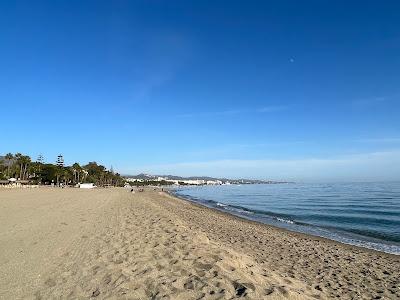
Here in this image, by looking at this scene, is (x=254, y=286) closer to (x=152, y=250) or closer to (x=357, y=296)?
(x=357, y=296)

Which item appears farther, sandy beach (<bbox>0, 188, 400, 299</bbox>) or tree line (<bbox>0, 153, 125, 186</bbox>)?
tree line (<bbox>0, 153, 125, 186</bbox>)

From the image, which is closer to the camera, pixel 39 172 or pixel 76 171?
pixel 39 172

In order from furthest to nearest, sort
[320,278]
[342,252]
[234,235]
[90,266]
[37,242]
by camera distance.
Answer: [234,235], [342,252], [37,242], [320,278], [90,266]

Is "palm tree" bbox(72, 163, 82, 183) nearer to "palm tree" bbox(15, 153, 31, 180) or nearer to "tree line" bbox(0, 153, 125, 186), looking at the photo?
"tree line" bbox(0, 153, 125, 186)

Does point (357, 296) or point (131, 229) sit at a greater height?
point (131, 229)

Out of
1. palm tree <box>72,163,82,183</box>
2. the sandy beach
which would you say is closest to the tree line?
palm tree <box>72,163,82,183</box>

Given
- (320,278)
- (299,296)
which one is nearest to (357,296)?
(320,278)

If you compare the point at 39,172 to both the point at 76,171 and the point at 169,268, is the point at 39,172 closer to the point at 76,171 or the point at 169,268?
the point at 76,171

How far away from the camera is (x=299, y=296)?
6.94 meters

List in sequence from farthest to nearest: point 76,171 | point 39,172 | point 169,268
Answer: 1. point 76,171
2. point 39,172
3. point 169,268

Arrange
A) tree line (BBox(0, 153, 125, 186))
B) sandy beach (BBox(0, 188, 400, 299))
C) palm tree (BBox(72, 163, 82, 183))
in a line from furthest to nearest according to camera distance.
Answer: palm tree (BBox(72, 163, 82, 183)) → tree line (BBox(0, 153, 125, 186)) → sandy beach (BBox(0, 188, 400, 299))

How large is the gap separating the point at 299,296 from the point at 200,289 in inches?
76.1

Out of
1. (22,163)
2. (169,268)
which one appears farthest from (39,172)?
(169,268)

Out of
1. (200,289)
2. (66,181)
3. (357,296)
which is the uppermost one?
(66,181)
